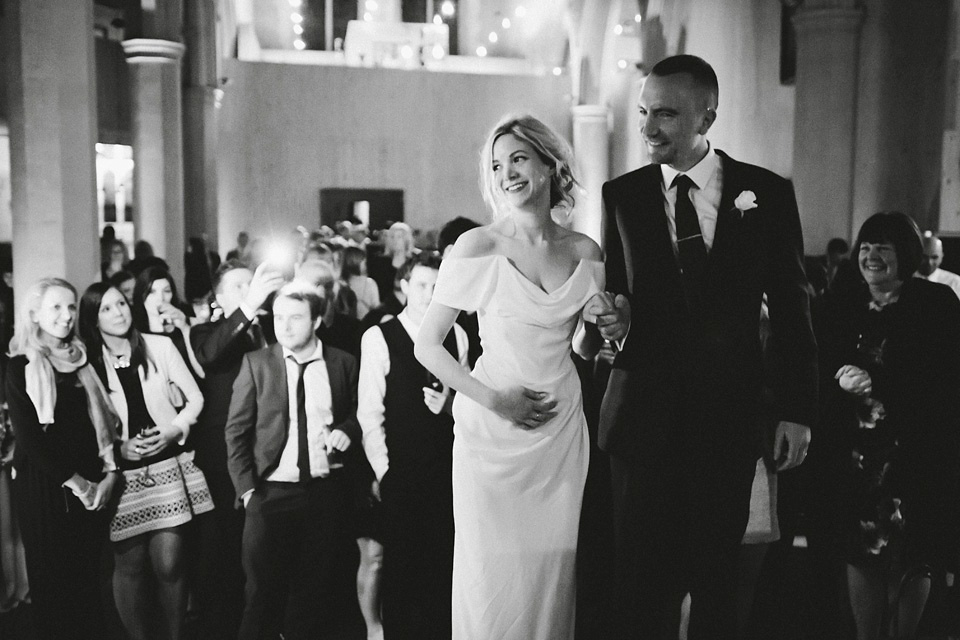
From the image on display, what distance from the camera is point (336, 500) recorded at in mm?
4102

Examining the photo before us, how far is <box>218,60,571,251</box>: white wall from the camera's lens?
2388cm

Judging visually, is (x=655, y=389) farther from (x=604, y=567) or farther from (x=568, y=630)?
(x=604, y=567)

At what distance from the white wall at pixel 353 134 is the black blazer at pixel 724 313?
21.4 meters

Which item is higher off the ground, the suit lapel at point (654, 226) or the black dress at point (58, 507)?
the suit lapel at point (654, 226)

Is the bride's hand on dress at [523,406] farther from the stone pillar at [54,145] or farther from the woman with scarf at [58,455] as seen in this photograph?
the stone pillar at [54,145]

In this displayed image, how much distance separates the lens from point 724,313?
258 cm

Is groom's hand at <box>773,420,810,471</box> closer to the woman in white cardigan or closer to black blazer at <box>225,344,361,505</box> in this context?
black blazer at <box>225,344,361,505</box>

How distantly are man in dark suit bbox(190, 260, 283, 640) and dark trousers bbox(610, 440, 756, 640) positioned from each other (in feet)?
7.41

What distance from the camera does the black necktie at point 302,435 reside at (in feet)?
13.3

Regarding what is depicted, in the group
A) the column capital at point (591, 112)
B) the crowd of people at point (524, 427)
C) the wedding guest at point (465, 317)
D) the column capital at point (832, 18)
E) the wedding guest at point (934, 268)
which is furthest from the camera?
the column capital at point (591, 112)

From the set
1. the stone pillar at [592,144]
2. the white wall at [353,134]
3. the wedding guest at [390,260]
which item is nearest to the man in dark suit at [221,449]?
the wedding guest at [390,260]

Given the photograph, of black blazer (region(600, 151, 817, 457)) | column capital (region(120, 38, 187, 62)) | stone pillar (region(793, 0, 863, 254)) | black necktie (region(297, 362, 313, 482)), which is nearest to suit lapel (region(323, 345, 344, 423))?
black necktie (region(297, 362, 313, 482))

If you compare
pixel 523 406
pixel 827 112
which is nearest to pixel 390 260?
pixel 827 112

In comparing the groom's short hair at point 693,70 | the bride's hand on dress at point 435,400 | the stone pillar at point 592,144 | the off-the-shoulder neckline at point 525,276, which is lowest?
the bride's hand on dress at point 435,400
